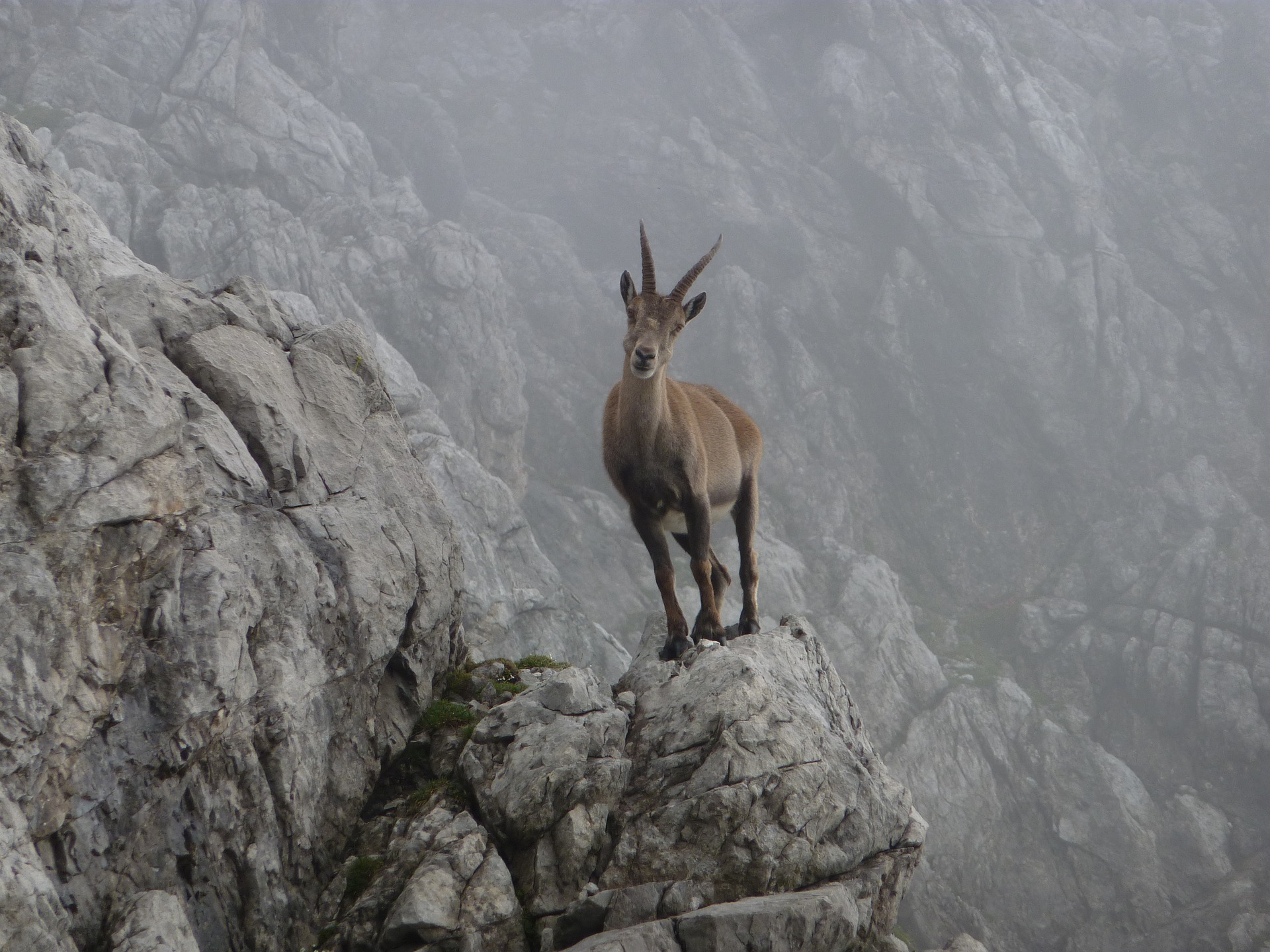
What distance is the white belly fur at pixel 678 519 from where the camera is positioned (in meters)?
11.5

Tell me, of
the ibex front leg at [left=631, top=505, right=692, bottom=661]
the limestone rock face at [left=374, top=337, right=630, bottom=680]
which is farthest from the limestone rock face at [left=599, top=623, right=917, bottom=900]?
the limestone rock face at [left=374, top=337, right=630, bottom=680]

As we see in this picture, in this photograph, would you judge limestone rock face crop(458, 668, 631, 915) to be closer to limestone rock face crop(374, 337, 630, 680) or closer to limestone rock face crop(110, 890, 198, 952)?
limestone rock face crop(110, 890, 198, 952)

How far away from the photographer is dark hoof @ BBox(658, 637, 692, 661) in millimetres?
10922

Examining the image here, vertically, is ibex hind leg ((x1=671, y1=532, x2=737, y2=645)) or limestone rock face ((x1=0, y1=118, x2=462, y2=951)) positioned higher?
limestone rock face ((x1=0, y1=118, x2=462, y2=951))

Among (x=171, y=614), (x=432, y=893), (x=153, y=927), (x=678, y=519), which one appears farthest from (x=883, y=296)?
(x=153, y=927)

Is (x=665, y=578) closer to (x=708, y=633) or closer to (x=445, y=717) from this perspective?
(x=708, y=633)

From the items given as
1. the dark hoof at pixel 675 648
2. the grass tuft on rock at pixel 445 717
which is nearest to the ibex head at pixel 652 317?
the dark hoof at pixel 675 648

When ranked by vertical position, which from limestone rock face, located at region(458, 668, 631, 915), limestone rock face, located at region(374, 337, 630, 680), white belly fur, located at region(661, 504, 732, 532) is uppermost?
white belly fur, located at region(661, 504, 732, 532)

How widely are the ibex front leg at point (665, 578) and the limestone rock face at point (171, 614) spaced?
312 cm

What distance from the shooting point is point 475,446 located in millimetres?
72062

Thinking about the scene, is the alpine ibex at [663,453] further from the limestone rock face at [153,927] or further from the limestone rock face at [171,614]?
the limestone rock face at [153,927]

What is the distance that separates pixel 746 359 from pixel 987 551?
30910mm

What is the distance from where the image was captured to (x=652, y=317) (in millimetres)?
10891

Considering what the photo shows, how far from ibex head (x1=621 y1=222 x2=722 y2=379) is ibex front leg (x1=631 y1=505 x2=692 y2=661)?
1.99 metres
